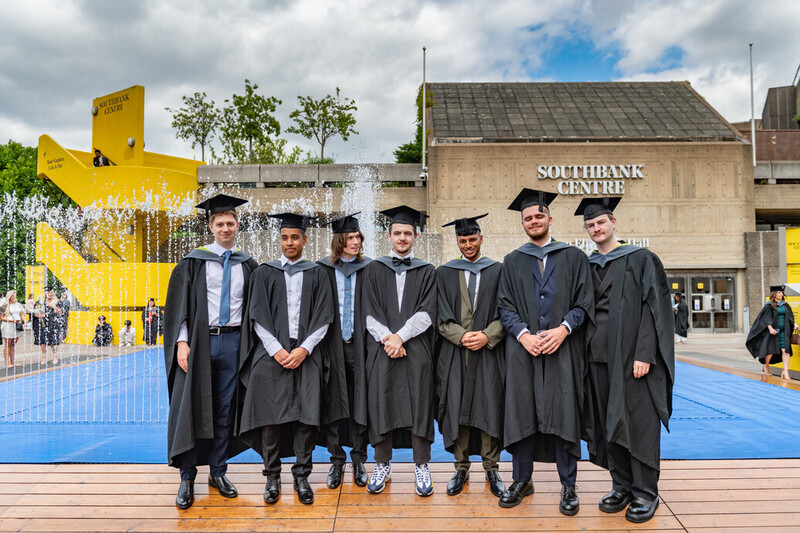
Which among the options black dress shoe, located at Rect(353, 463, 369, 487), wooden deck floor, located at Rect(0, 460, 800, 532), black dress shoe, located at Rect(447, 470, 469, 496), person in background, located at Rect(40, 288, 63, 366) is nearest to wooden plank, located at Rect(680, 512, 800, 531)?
wooden deck floor, located at Rect(0, 460, 800, 532)

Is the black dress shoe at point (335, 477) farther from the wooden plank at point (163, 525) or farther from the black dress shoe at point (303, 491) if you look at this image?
the wooden plank at point (163, 525)

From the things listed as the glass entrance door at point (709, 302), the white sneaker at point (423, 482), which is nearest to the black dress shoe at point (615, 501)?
the white sneaker at point (423, 482)

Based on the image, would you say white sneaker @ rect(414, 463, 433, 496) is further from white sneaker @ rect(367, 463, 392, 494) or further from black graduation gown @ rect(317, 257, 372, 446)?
black graduation gown @ rect(317, 257, 372, 446)

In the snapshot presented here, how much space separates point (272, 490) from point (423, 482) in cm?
102

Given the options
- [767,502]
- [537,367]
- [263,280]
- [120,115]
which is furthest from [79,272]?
[767,502]

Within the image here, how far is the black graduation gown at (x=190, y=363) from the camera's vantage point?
3.56m

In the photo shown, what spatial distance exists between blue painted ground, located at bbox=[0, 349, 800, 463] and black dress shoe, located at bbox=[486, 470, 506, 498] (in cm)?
78

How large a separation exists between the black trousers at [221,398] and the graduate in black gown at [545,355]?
1.92m

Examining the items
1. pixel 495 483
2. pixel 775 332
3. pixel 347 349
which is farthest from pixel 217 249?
pixel 775 332

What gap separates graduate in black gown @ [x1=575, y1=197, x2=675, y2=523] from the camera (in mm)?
3346

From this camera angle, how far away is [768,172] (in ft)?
73.0

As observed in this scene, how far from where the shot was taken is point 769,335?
9312 mm

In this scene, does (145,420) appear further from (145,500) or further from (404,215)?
(404,215)

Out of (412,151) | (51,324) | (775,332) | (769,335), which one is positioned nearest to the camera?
(775,332)
